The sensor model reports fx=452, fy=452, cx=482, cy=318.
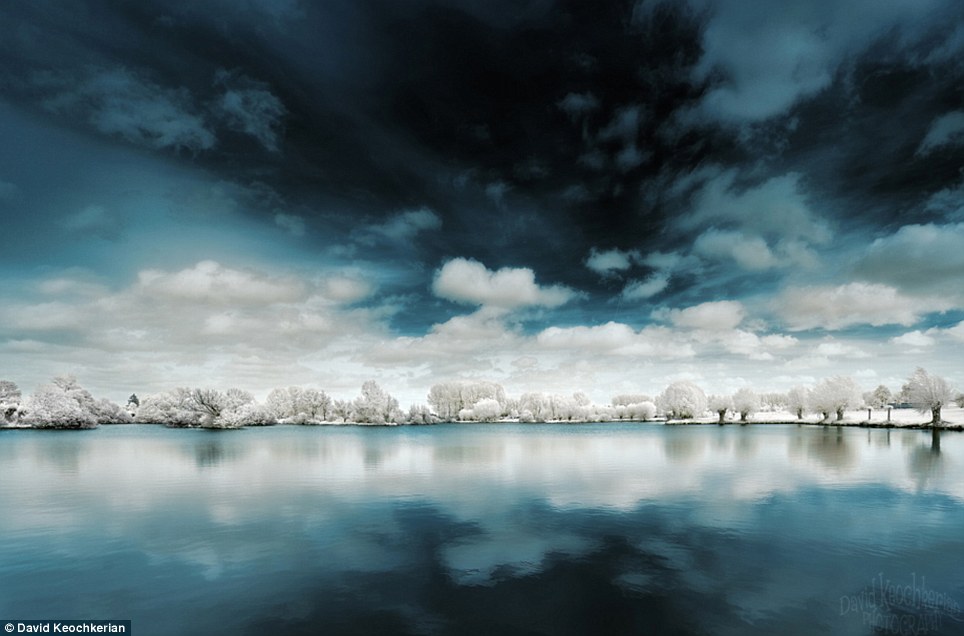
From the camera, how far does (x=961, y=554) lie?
23812 mm

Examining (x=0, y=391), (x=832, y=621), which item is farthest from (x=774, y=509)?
(x=0, y=391)

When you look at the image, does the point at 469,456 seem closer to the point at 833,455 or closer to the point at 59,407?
the point at 833,455

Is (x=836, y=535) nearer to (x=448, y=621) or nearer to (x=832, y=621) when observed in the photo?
(x=832, y=621)

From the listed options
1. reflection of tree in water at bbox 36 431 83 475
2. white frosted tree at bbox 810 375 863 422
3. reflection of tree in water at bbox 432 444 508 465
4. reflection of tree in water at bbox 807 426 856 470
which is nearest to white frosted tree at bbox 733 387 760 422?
white frosted tree at bbox 810 375 863 422

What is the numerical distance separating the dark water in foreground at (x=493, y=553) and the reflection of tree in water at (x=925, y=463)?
93 centimetres

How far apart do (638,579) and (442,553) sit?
33.0 ft

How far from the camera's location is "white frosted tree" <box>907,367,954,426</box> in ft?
373

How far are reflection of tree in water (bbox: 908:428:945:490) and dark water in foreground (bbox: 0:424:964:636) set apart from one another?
36.6 inches

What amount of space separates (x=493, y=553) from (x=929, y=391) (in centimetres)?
14559

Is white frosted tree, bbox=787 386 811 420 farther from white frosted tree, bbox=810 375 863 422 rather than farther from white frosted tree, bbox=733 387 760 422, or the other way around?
white frosted tree, bbox=810 375 863 422

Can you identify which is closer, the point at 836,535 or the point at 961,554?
the point at 961,554

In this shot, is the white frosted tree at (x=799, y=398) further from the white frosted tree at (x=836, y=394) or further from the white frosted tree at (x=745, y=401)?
the white frosted tree at (x=836, y=394)

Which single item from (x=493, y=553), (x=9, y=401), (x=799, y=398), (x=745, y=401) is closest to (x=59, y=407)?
(x=9, y=401)

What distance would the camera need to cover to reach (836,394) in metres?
145
